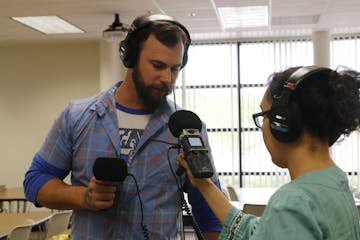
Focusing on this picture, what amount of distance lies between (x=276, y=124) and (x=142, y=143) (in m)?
0.37

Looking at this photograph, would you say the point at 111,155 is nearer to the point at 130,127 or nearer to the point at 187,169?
the point at 130,127

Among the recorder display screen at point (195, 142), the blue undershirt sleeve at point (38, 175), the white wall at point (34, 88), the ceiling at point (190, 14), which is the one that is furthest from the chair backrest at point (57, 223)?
the white wall at point (34, 88)

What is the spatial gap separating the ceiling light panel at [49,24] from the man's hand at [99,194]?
544cm

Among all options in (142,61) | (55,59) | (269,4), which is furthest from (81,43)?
(142,61)

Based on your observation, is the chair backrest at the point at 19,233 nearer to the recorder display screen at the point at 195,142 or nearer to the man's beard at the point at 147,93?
the man's beard at the point at 147,93

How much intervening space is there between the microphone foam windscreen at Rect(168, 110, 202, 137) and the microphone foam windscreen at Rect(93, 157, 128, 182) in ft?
0.65

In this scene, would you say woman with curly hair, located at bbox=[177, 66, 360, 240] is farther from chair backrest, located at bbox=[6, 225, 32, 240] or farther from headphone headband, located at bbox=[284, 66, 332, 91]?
chair backrest, located at bbox=[6, 225, 32, 240]

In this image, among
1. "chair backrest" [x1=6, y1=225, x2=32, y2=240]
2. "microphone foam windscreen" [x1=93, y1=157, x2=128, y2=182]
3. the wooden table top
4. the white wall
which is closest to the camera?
"microphone foam windscreen" [x1=93, y1=157, x2=128, y2=182]

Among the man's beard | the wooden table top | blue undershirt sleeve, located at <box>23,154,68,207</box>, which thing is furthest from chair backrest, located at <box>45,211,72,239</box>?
the man's beard

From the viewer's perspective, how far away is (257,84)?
26.8ft

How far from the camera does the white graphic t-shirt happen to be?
4.43 feet

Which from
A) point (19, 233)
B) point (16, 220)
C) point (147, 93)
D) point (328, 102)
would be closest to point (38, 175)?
point (147, 93)

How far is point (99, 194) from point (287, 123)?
0.49 m

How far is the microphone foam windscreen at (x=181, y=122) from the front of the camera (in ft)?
4.31
